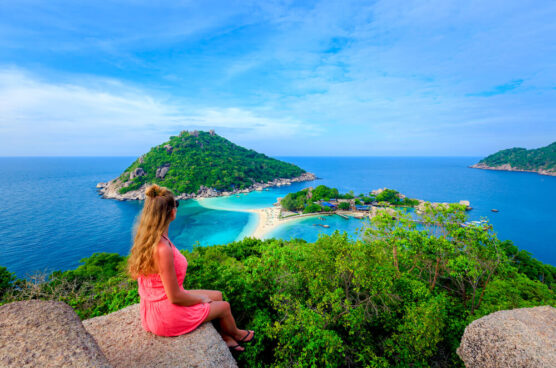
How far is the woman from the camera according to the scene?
2.67 meters

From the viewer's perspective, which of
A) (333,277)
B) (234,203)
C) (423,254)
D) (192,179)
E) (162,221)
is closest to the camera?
(162,221)

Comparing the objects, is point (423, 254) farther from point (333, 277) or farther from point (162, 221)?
point (162, 221)

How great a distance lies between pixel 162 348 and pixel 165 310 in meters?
0.52

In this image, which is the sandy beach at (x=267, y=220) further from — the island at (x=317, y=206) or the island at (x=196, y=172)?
the island at (x=196, y=172)

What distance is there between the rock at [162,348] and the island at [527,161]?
17009 cm

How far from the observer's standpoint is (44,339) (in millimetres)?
2225

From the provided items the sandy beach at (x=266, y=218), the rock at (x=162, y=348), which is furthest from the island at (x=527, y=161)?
the rock at (x=162, y=348)

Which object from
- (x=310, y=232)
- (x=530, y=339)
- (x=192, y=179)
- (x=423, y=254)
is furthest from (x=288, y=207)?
A: (x=530, y=339)

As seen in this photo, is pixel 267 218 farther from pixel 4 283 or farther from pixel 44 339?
pixel 44 339

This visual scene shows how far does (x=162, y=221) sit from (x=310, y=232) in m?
39.1

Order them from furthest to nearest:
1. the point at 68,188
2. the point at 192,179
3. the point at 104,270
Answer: the point at 68,188 < the point at 192,179 < the point at 104,270

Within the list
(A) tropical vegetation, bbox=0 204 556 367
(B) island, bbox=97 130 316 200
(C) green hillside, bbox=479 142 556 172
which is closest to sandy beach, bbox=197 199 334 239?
(B) island, bbox=97 130 316 200

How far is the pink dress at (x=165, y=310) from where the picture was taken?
2.97 m

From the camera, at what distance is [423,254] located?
29.1 feet
